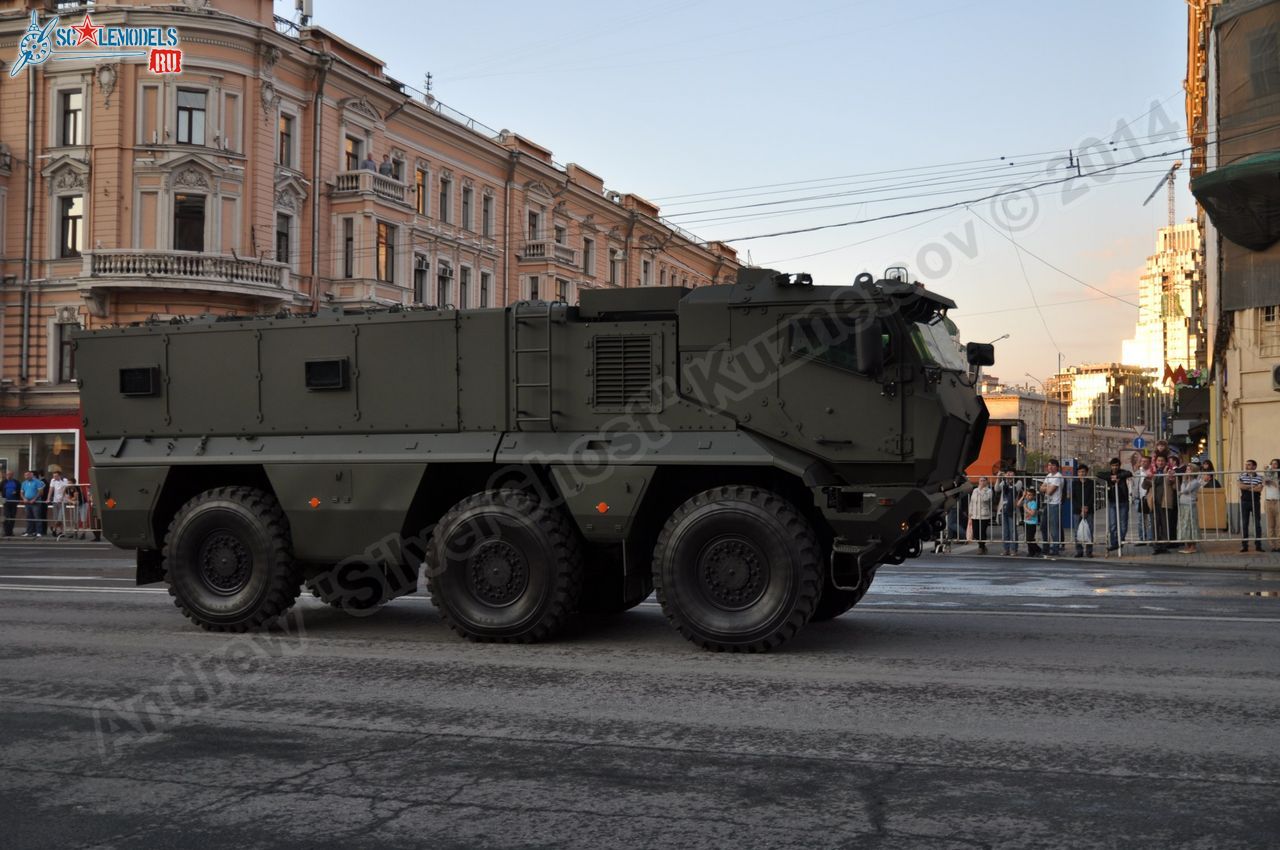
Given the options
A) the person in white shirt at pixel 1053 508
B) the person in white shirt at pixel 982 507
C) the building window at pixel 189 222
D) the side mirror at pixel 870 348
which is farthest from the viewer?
the building window at pixel 189 222

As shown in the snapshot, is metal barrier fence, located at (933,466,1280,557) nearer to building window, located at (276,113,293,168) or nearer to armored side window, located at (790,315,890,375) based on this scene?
armored side window, located at (790,315,890,375)

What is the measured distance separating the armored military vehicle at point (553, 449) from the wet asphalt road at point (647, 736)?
52 cm

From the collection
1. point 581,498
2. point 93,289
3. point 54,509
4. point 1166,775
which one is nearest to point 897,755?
point 1166,775

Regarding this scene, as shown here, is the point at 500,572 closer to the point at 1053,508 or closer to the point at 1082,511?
the point at 1082,511

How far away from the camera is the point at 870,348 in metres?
8.29

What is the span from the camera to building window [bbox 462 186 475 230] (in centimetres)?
4825

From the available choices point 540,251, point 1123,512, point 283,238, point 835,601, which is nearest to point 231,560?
point 835,601

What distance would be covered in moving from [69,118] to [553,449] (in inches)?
1330

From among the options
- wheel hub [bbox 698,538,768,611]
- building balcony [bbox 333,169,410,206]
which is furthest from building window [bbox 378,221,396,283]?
wheel hub [bbox 698,538,768,611]

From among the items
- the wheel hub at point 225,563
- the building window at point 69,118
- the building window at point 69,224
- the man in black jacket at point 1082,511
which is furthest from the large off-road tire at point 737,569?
the building window at point 69,118

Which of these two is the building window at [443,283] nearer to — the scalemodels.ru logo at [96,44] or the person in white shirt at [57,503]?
the scalemodels.ru logo at [96,44]

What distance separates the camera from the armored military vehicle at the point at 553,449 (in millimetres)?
8367

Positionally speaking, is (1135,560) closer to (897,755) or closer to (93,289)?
(897,755)

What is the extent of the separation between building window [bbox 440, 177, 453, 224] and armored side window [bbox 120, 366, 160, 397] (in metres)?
37.2
